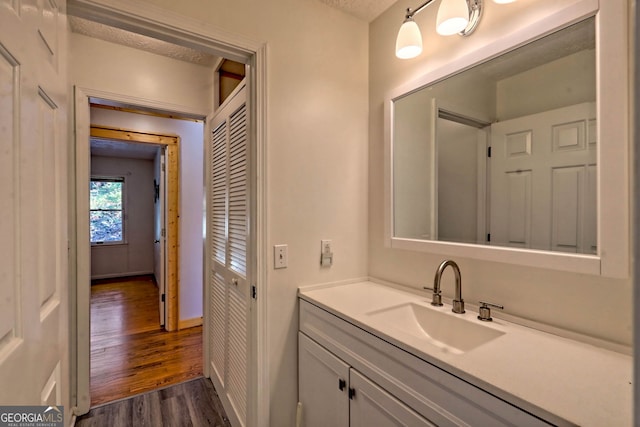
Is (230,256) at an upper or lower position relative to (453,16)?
lower

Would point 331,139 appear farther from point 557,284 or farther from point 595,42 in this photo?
point 557,284

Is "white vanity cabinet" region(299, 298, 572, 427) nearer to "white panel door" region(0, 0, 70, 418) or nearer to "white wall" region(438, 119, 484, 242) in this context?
"white wall" region(438, 119, 484, 242)

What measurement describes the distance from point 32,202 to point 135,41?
1.84 m

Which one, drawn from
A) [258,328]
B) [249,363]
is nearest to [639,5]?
[258,328]

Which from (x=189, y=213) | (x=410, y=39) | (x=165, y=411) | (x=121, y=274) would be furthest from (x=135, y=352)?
(x=121, y=274)

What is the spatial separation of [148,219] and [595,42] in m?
6.77

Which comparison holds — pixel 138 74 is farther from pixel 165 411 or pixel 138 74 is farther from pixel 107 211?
pixel 107 211

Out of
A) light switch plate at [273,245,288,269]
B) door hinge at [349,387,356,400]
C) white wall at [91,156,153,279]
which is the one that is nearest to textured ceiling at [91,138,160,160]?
white wall at [91,156,153,279]

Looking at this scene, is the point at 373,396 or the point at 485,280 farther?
the point at 485,280

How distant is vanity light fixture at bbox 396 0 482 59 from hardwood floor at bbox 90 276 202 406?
2.71 metres

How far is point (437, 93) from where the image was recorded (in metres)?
1.41

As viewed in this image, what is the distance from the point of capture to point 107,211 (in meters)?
5.65

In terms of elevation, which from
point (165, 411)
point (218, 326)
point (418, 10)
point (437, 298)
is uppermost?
point (418, 10)

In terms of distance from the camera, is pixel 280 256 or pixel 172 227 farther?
pixel 172 227
